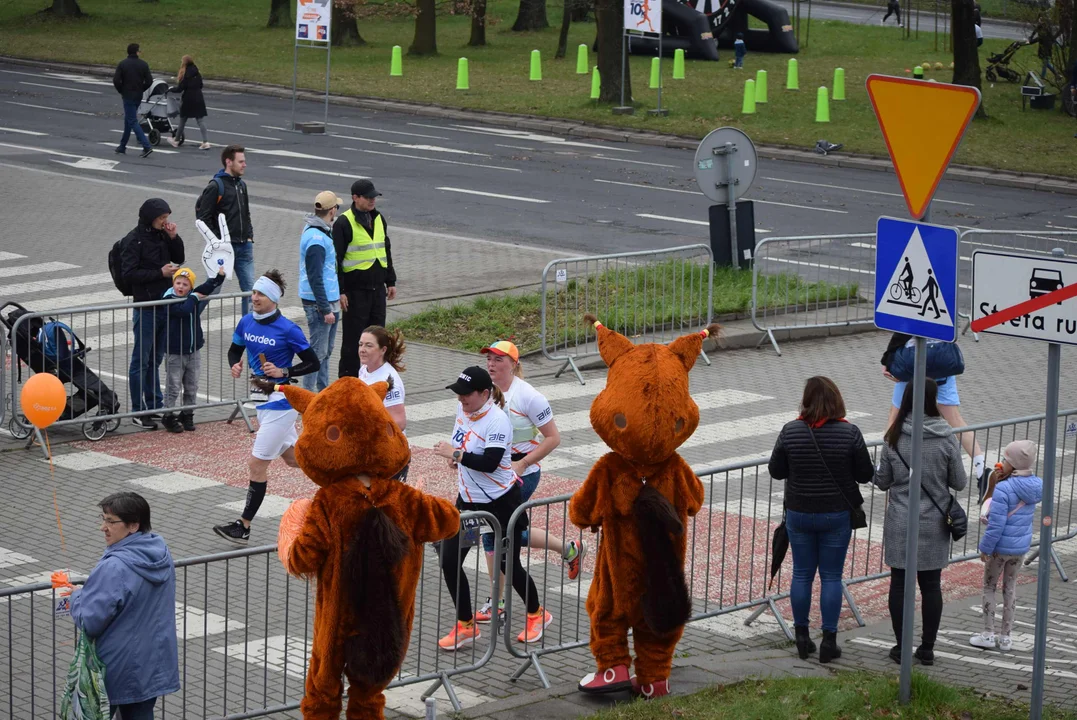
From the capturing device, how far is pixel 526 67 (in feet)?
149

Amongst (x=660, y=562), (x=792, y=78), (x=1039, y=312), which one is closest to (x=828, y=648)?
(x=660, y=562)

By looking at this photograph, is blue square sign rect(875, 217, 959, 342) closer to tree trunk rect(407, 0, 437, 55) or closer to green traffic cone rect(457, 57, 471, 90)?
green traffic cone rect(457, 57, 471, 90)

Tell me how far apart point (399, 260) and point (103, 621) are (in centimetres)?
1390

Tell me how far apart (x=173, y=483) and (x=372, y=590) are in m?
5.30

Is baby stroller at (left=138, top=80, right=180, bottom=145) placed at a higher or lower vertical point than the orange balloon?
higher

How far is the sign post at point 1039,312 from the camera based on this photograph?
637 cm

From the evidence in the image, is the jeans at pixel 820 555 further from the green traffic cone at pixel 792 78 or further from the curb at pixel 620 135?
the green traffic cone at pixel 792 78

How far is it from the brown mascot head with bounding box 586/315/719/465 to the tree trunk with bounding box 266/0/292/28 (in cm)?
4853

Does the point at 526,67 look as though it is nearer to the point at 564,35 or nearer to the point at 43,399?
the point at 564,35

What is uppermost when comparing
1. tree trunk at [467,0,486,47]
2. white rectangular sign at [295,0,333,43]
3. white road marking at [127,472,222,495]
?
tree trunk at [467,0,486,47]

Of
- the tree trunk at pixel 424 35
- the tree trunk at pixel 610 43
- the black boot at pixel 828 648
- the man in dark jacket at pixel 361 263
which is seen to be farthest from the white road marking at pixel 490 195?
the tree trunk at pixel 424 35

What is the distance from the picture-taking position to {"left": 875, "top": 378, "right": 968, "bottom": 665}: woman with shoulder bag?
813cm

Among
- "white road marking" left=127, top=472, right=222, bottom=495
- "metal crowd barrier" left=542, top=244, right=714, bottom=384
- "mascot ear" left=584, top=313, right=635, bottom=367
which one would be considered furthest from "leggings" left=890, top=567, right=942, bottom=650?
"metal crowd barrier" left=542, top=244, right=714, bottom=384

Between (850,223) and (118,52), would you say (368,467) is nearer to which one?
(850,223)
